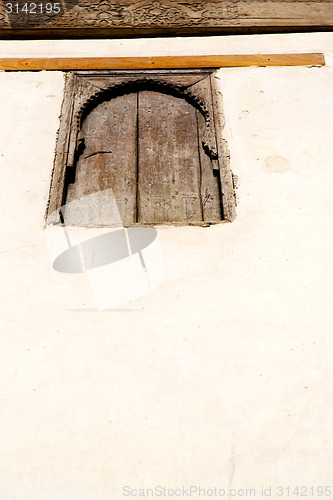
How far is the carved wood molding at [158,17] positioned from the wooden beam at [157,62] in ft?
0.84

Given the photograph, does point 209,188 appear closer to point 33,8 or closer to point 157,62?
point 157,62

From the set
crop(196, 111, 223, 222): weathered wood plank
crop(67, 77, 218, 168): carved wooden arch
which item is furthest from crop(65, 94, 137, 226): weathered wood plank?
crop(196, 111, 223, 222): weathered wood plank

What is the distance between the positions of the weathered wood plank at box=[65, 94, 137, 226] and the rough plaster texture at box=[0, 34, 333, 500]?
19 cm

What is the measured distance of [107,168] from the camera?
255 centimetres

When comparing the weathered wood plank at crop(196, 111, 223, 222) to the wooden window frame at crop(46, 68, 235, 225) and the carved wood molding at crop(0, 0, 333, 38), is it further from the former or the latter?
the carved wood molding at crop(0, 0, 333, 38)

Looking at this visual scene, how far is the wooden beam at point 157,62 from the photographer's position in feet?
9.38

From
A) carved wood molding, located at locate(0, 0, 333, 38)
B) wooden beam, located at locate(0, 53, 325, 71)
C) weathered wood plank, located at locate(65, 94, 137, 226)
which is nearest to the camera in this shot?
weathered wood plank, located at locate(65, 94, 137, 226)

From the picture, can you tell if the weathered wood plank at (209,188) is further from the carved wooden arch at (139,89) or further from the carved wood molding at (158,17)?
the carved wood molding at (158,17)

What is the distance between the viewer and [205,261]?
86.4 inches

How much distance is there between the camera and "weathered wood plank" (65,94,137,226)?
7.82 ft

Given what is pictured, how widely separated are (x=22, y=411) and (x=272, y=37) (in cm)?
266
